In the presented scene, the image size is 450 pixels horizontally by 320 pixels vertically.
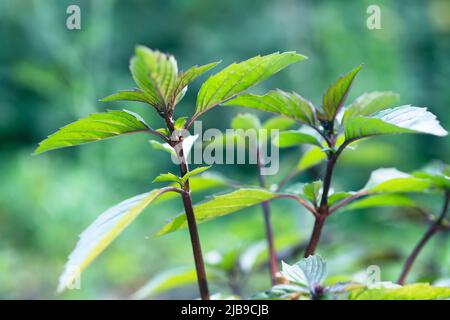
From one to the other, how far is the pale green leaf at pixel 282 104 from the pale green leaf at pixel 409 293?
0.48 ft

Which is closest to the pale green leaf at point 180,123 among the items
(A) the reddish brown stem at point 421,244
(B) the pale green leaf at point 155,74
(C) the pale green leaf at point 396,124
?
(B) the pale green leaf at point 155,74

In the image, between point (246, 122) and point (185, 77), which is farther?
point (246, 122)

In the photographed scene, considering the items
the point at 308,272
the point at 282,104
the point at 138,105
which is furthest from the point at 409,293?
the point at 138,105

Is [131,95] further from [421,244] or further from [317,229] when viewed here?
[421,244]

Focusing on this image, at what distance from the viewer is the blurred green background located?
1.83 metres

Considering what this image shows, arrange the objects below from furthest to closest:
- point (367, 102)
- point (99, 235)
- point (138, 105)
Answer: point (138, 105)
point (367, 102)
point (99, 235)

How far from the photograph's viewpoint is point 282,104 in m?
0.41

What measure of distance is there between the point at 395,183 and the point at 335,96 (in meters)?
0.09

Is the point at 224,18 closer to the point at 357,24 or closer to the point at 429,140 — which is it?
the point at 357,24

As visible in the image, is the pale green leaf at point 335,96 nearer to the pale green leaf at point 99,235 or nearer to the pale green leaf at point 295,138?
the pale green leaf at point 295,138

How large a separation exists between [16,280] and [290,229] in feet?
3.50

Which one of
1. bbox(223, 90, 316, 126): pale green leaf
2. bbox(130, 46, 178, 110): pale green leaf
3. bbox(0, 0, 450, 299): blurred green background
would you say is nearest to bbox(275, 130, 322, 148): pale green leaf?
bbox(223, 90, 316, 126): pale green leaf

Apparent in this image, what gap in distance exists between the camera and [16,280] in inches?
61.8

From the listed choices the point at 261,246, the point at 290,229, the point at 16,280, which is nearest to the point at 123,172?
the point at 16,280
